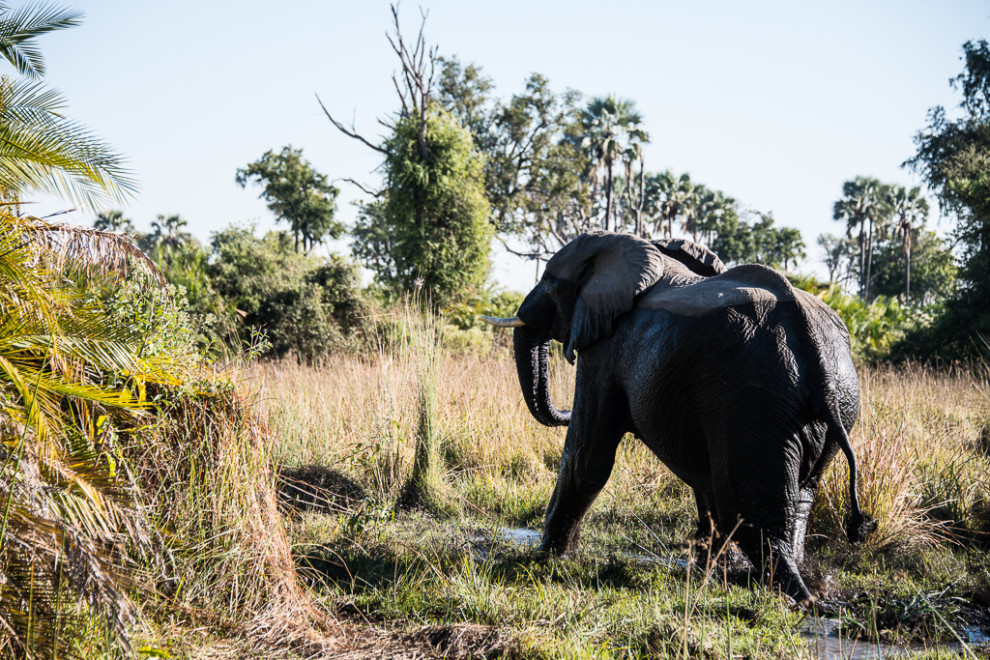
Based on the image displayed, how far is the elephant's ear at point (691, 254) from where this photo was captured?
15.6 feet

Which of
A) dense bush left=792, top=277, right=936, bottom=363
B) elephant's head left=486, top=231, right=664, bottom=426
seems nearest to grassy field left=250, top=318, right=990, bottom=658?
elephant's head left=486, top=231, right=664, bottom=426

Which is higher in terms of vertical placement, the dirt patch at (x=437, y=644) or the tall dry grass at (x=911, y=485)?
the tall dry grass at (x=911, y=485)

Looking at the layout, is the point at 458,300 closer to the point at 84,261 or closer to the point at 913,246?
the point at 84,261

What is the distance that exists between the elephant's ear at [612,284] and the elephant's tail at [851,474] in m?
1.26

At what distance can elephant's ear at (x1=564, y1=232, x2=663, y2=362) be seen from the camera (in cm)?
436

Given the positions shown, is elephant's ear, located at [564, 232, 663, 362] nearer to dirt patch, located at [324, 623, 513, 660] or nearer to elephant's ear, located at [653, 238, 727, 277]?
elephant's ear, located at [653, 238, 727, 277]

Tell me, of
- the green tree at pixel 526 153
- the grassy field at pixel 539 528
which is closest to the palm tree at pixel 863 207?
the green tree at pixel 526 153

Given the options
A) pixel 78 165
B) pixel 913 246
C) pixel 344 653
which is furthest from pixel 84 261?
pixel 913 246

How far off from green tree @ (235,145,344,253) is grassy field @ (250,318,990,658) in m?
26.4

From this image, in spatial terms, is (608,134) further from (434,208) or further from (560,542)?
(560,542)

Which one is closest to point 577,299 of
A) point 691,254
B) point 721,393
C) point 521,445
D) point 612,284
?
point 612,284

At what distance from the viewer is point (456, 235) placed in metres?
18.2

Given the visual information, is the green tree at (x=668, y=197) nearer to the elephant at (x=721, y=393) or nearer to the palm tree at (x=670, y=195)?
the palm tree at (x=670, y=195)

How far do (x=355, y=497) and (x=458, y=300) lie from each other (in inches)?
489
